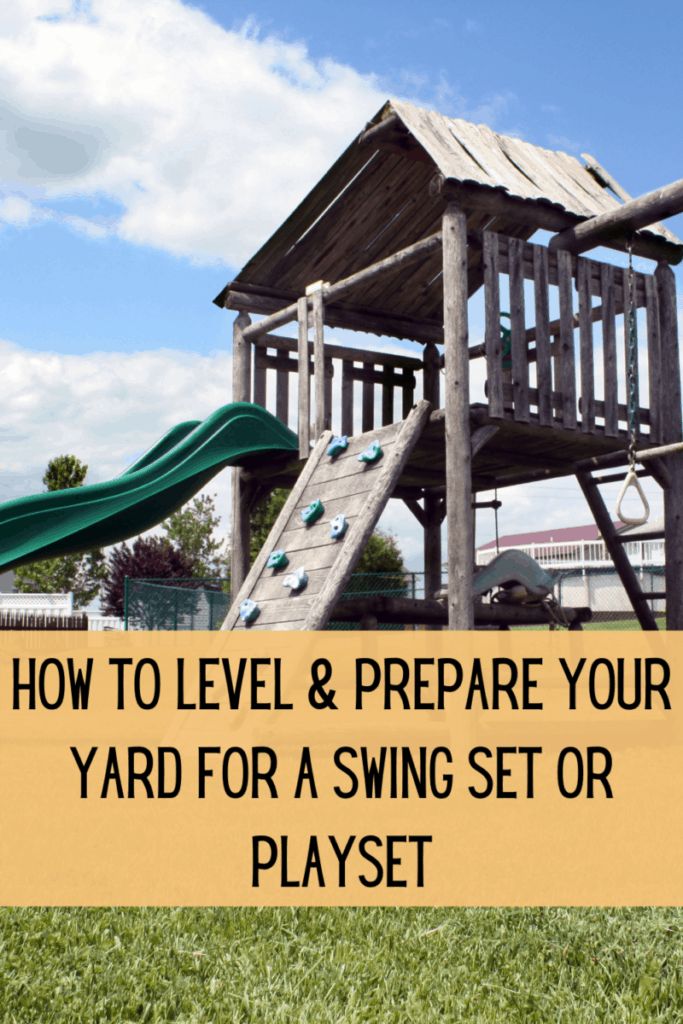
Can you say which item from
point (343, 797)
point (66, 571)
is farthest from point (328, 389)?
point (66, 571)

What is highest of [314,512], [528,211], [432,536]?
[528,211]

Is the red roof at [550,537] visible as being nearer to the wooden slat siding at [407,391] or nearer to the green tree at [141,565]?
the green tree at [141,565]

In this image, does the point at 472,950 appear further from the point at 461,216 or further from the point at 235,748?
the point at 461,216

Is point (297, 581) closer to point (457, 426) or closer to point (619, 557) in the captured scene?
point (457, 426)

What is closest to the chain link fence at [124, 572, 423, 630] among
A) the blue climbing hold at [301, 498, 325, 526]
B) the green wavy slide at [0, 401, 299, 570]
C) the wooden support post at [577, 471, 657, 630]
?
the wooden support post at [577, 471, 657, 630]

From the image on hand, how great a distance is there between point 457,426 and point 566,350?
1.45 meters

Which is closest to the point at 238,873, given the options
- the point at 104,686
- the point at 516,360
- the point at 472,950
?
the point at 472,950

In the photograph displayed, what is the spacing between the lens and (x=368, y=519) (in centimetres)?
716

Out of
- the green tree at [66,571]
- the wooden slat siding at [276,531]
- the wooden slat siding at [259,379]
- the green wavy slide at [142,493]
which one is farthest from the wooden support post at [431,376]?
the green tree at [66,571]

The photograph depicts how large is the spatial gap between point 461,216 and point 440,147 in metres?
0.65

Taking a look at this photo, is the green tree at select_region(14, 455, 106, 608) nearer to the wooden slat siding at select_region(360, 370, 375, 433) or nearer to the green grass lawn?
the wooden slat siding at select_region(360, 370, 375, 433)

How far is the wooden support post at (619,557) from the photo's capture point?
949 centimetres

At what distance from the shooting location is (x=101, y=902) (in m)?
3.92

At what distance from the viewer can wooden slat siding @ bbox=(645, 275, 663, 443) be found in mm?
8828
